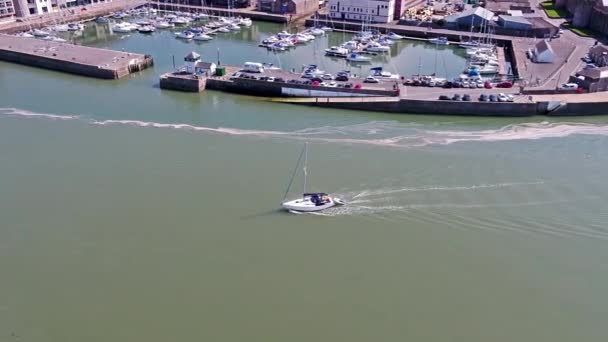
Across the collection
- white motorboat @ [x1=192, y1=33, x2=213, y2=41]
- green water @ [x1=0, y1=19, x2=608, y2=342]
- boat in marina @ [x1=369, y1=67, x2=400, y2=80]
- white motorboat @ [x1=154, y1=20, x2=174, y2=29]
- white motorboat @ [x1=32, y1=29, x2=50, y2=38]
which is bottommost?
green water @ [x1=0, y1=19, x2=608, y2=342]

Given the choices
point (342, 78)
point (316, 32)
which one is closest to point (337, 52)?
point (316, 32)

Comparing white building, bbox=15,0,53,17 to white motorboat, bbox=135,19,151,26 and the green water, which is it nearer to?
white motorboat, bbox=135,19,151,26

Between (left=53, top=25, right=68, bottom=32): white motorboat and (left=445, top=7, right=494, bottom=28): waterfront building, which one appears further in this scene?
(left=53, top=25, right=68, bottom=32): white motorboat

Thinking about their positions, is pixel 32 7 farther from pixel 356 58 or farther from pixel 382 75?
pixel 382 75

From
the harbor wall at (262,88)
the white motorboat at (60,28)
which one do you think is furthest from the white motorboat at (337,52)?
the white motorboat at (60,28)

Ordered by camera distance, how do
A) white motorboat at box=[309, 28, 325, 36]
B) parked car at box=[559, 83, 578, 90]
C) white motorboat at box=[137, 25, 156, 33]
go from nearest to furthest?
parked car at box=[559, 83, 578, 90]
white motorboat at box=[309, 28, 325, 36]
white motorboat at box=[137, 25, 156, 33]

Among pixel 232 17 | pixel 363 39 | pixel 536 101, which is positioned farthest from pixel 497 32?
pixel 232 17

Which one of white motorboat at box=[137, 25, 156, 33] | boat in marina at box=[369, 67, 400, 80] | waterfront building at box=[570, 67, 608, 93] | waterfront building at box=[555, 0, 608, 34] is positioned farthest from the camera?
white motorboat at box=[137, 25, 156, 33]

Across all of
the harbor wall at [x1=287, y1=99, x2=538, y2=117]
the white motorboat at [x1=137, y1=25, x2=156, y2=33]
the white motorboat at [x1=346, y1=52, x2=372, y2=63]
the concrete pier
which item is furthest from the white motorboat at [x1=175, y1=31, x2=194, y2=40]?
the harbor wall at [x1=287, y1=99, x2=538, y2=117]
